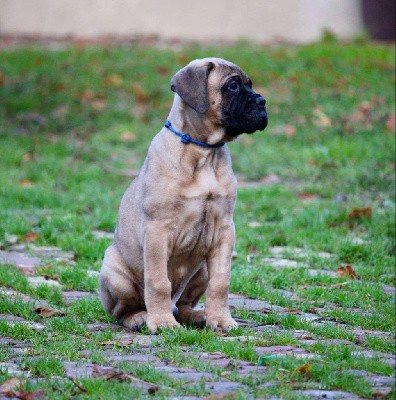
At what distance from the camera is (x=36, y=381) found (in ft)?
12.5

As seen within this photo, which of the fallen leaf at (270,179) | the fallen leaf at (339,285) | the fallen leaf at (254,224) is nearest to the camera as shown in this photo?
the fallen leaf at (339,285)

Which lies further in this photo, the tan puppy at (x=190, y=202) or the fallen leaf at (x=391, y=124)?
the fallen leaf at (x=391, y=124)

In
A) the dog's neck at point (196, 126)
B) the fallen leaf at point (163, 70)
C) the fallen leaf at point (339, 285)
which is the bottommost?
the fallen leaf at point (339, 285)

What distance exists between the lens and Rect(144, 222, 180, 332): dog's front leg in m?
4.92

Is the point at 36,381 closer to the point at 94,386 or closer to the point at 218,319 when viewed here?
the point at 94,386

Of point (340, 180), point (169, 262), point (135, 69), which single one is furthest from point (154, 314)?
point (135, 69)

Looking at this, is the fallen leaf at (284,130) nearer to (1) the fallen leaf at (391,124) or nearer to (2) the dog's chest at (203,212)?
(1) the fallen leaf at (391,124)

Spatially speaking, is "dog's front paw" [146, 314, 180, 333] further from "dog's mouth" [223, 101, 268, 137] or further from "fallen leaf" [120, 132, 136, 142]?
"fallen leaf" [120, 132, 136, 142]

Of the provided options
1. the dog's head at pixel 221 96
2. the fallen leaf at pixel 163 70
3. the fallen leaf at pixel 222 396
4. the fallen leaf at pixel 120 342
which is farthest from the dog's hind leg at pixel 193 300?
the fallen leaf at pixel 163 70

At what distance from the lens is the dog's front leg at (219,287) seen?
195 inches

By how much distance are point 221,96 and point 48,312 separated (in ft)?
5.27

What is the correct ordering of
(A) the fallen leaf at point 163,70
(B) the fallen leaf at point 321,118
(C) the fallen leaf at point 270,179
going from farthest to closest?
(A) the fallen leaf at point 163,70
(B) the fallen leaf at point 321,118
(C) the fallen leaf at point 270,179

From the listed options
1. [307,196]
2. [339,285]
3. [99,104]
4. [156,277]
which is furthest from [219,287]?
[99,104]

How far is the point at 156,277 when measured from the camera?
4.91 m
